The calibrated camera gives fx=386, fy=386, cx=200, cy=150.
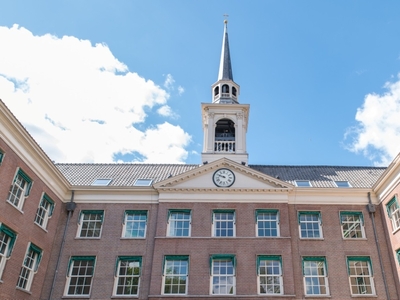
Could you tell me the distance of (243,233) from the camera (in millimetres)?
21984

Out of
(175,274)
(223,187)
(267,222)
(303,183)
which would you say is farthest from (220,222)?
(303,183)

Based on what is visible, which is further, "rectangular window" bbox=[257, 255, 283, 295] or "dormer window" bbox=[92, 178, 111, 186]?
"dormer window" bbox=[92, 178, 111, 186]

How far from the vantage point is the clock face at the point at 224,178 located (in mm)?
23500

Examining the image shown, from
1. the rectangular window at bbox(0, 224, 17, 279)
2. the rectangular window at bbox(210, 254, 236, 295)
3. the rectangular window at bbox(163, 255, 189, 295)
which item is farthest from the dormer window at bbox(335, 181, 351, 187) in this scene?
the rectangular window at bbox(0, 224, 17, 279)

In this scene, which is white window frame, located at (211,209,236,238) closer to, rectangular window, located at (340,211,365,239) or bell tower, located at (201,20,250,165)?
bell tower, located at (201,20,250,165)

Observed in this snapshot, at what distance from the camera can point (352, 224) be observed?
2248 cm

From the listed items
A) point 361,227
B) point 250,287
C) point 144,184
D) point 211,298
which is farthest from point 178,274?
point 361,227

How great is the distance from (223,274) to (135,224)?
595 cm

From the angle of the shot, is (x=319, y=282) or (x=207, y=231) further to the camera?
(x=207, y=231)

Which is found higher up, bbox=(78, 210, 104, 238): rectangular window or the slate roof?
the slate roof

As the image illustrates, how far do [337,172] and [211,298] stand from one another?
12789 millimetres

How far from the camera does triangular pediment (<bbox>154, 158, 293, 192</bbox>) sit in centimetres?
2320

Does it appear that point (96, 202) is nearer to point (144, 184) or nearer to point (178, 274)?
point (144, 184)

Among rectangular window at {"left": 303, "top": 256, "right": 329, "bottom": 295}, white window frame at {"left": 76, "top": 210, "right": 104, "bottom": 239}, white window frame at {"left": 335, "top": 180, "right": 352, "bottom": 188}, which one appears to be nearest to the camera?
rectangular window at {"left": 303, "top": 256, "right": 329, "bottom": 295}
